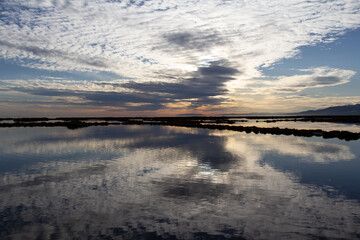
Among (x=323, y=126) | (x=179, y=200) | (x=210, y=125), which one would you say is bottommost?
(x=179, y=200)

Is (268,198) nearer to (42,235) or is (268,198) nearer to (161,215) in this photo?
(161,215)

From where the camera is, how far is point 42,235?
23.2 ft

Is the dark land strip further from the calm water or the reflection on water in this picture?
the calm water

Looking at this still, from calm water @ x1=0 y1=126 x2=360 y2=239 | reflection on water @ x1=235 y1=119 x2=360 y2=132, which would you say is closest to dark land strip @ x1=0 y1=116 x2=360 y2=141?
reflection on water @ x1=235 y1=119 x2=360 y2=132

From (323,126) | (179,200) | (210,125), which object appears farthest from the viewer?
(210,125)

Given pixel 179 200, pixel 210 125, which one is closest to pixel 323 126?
pixel 210 125

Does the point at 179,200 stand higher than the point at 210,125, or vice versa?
the point at 210,125

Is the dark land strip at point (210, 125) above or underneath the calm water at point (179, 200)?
above

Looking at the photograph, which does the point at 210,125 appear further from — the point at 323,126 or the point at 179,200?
the point at 179,200

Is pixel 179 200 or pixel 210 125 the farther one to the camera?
pixel 210 125

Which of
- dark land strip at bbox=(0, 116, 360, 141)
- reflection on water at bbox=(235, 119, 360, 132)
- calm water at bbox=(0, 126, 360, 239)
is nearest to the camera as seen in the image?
calm water at bbox=(0, 126, 360, 239)

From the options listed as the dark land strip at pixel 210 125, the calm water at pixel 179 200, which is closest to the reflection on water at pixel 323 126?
the dark land strip at pixel 210 125

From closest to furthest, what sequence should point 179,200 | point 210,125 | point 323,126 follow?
point 179,200, point 323,126, point 210,125

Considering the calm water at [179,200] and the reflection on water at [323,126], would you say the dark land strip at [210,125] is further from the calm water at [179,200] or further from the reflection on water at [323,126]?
the calm water at [179,200]
